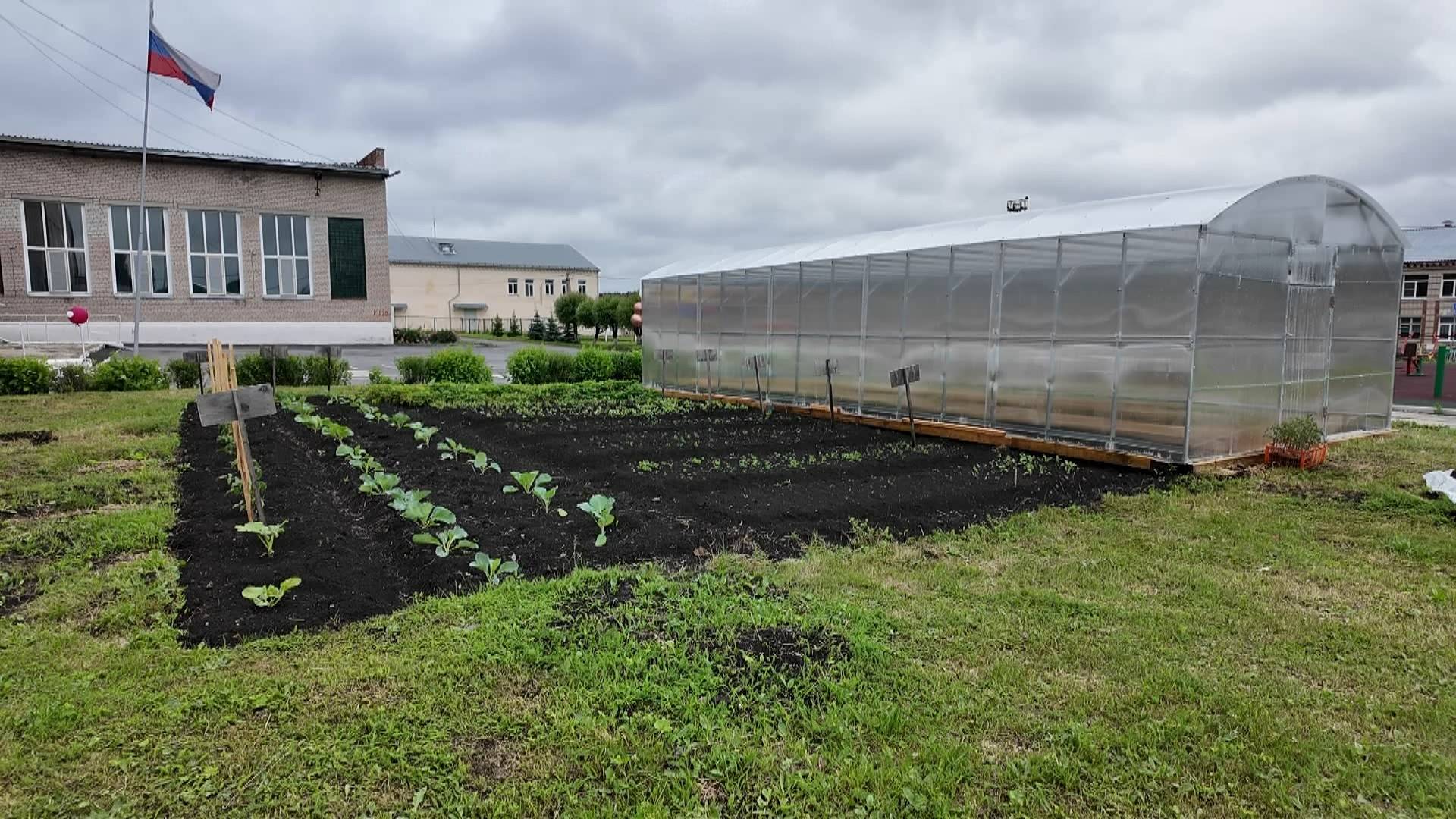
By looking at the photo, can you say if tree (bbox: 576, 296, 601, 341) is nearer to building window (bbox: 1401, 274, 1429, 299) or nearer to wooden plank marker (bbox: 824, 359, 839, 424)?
wooden plank marker (bbox: 824, 359, 839, 424)

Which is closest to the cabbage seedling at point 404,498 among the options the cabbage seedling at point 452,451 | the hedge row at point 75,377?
the cabbage seedling at point 452,451

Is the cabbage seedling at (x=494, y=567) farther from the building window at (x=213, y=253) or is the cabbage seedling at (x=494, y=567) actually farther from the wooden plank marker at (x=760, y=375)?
the building window at (x=213, y=253)

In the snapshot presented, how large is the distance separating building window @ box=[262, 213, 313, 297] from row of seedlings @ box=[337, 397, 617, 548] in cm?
2218

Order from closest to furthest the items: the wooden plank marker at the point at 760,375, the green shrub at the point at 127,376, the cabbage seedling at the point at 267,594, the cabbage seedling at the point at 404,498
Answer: the cabbage seedling at the point at 267,594 < the cabbage seedling at the point at 404,498 < the wooden plank marker at the point at 760,375 < the green shrub at the point at 127,376

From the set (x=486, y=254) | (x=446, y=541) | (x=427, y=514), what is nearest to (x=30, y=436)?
(x=427, y=514)

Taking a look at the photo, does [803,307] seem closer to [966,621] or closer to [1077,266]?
[1077,266]

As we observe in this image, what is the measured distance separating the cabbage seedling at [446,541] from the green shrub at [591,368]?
13.7m

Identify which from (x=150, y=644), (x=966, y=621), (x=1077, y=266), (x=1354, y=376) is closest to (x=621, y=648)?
(x=966, y=621)

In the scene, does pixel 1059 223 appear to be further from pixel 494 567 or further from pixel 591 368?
pixel 591 368

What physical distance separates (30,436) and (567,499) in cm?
813

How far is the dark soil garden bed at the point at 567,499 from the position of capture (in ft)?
16.9

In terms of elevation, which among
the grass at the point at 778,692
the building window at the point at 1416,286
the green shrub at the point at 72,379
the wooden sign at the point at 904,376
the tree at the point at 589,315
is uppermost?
the building window at the point at 1416,286

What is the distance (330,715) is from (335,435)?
748 centimetres

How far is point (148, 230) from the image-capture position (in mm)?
29203
